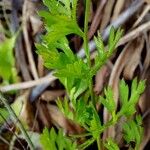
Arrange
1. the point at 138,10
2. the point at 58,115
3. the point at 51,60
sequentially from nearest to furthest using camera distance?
1. the point at 51,60
2. the point at 138,10
3. the point at 58,115

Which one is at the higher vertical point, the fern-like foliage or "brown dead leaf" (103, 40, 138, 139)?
"brown dead leaf" (103, 40, 138, 139)

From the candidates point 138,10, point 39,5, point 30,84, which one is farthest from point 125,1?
point 30,84

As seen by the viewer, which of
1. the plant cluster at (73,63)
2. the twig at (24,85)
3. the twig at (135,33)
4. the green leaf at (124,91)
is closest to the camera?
the plant cluster at (73,63)

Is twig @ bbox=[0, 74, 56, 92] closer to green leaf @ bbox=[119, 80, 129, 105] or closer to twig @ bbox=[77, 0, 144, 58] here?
twig @ bbox=[77, 0, 144, 58]

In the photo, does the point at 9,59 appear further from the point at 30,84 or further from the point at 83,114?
the point at 83,114

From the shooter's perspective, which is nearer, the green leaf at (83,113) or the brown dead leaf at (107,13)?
the green leaf at (83,113)

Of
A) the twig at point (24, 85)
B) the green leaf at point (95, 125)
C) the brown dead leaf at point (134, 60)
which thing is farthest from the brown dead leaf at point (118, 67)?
the green leaf at point (95, 125)

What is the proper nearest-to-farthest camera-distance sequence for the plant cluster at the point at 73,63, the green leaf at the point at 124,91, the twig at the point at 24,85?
the plant cluster at the point at 73,63
the green leaf at the point at 124,91
the twig at the point at 24,85

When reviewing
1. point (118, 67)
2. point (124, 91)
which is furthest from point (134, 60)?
point (124, 91)

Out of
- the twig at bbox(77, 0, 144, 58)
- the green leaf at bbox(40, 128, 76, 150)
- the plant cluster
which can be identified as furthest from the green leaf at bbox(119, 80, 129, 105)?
the twig at bbox(77, 0, 144, 58)

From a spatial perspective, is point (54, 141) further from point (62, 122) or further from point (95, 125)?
point (62, 122)

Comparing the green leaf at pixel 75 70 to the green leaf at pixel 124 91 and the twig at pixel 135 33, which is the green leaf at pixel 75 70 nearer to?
the green leaf at pixel 124 91
